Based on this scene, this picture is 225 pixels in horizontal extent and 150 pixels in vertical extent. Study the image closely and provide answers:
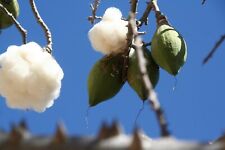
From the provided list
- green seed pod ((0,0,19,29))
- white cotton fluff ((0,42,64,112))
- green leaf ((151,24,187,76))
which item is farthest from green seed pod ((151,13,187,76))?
green seed pod ((0,0,19,29))

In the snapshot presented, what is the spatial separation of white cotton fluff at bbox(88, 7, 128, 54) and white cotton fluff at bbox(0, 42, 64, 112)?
0.16m

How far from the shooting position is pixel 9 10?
4.95 ft

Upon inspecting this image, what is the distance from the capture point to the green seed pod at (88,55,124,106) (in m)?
1.22

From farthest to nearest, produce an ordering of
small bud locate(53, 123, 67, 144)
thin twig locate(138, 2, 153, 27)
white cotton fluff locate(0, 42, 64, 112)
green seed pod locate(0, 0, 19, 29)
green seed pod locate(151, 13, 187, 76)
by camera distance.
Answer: green seed pod locate(0, 0, 19, 29)
thin twig locate(138, 2, 153, 27)
green seed pod locate(151, 13, 187, 76)
white cotton fluff locate(0, 42, 64, 112)
small bud locate(53, 123, 67, 144)

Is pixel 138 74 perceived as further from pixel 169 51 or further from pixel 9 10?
pixel 9 10

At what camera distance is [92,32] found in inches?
49.3

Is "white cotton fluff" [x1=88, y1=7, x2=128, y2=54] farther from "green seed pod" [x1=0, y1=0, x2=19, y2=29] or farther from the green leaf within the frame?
"green seed pod" [x1=0, y1=0, x2=19, y2=29]

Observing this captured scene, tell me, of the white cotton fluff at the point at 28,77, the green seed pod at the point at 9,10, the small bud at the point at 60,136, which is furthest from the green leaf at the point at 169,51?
the small bud at the point at 60,136

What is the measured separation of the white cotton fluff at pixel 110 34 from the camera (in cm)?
122

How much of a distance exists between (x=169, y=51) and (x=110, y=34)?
0.15m

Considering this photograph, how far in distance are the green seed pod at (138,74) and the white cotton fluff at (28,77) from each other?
0.56ft

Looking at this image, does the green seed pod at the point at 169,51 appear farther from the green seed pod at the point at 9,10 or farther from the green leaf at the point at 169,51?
the green seed pod at the point at 9,10

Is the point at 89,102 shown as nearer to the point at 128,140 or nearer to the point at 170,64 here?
the point at 170,64

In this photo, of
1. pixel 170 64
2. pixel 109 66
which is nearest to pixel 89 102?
pixel 109 66
